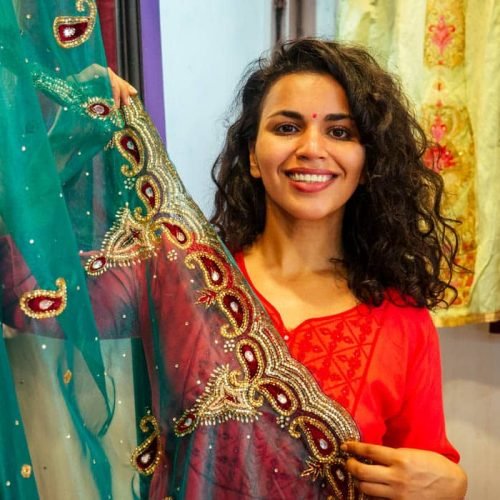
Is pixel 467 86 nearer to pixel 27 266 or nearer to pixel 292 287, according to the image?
pixel 292 287

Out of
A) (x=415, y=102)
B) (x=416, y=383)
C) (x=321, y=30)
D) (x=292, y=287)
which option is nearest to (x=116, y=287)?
(x=292, y=287)

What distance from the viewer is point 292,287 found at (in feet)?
3.72

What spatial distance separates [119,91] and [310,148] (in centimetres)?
30

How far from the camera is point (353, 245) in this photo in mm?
1213

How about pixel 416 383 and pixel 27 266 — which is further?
pixel 416 383

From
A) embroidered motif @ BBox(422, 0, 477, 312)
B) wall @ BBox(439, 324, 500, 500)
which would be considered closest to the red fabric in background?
embroidered motif @ BBox(422, 0, 477, 312)

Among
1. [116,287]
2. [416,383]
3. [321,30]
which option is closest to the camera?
[116,287]

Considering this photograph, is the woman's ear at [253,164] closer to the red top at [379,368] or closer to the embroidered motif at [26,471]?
the red top at [379,368]

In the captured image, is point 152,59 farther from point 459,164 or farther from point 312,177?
point 459,164

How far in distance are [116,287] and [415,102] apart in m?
1.21

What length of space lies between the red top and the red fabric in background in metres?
0.53

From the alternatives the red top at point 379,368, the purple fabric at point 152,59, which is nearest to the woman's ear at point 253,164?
the red top at point 379,368

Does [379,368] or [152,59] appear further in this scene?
[152,59]

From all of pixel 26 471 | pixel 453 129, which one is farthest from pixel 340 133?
pixel 453 129
